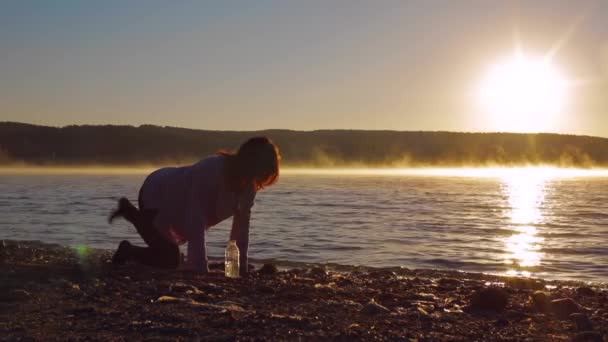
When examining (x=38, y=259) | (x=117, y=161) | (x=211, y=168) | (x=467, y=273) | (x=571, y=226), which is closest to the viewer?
(x=211, y=168)

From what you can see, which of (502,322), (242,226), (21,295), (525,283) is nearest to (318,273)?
(242,226)

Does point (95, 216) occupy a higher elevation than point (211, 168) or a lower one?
lower

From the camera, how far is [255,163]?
5.98 metres

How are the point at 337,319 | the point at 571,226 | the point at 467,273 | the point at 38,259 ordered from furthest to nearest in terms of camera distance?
the point at 571,226, the point at 467,273, the point at 38,259, the point at 337,319

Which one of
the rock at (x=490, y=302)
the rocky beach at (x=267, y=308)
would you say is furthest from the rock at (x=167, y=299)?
the rock at (x=490, y=302)

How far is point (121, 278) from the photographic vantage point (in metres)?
6.39

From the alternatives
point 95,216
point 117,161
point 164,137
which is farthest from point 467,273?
point 164,137

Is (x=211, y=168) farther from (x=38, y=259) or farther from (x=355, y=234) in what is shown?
(x=355, y=234)

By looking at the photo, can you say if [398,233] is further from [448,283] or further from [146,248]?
[146,248]

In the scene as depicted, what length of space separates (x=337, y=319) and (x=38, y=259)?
4.33 m

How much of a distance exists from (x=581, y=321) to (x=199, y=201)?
3109 mm

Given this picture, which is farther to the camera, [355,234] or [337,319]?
[355,234]

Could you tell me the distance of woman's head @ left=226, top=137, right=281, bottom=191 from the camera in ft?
19.6

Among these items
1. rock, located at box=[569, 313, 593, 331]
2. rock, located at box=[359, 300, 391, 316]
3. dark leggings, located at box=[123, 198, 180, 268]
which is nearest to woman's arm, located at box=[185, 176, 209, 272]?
dark leggings, located at box=[123, 198, 180, 268]
